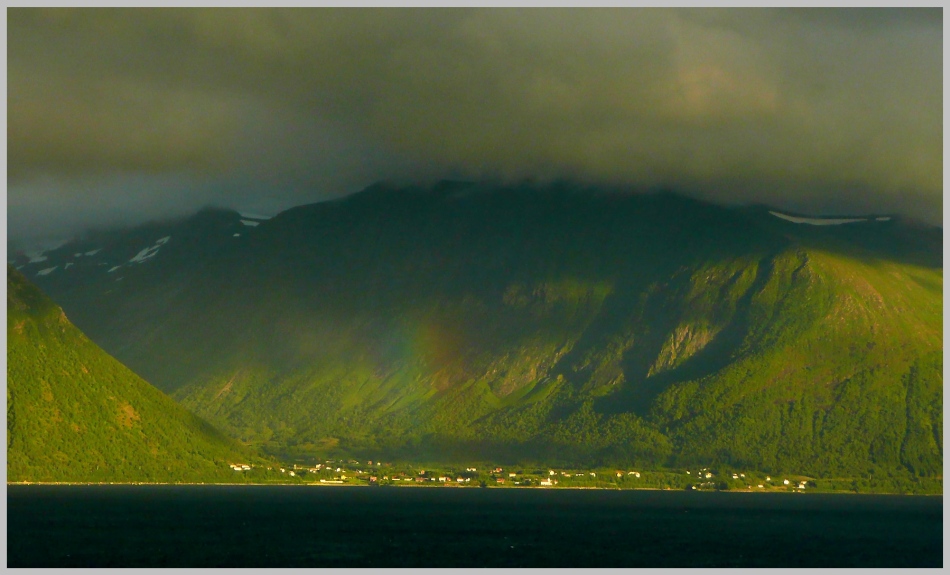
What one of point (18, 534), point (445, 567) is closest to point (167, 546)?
point (18, 534)

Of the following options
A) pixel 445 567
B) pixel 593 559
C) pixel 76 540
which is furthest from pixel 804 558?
pixel 76 540

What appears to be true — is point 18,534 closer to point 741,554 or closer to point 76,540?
point 76,540

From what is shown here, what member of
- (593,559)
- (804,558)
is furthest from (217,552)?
(804,558)

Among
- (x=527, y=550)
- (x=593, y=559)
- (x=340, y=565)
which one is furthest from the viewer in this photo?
(x=527, y=550)

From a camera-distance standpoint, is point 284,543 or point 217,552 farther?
point 284,543

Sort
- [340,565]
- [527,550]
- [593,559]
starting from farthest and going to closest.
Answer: [527,550] < [593,559] < [340,565]

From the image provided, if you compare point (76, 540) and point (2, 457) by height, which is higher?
point (2, 457)

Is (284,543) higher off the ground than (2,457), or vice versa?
(2,457)

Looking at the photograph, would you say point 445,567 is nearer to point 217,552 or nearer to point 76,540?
point 217,552

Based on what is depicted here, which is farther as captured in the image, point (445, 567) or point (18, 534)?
point (18, 534)
